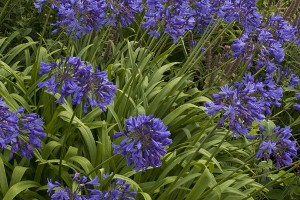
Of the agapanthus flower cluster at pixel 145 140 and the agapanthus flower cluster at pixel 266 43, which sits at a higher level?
the agapanthus flower cluster at pixel 266 43

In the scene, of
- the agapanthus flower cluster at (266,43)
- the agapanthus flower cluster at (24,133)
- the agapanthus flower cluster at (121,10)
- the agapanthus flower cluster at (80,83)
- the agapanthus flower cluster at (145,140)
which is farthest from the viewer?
the agapanthus flower cluster at (121,10)

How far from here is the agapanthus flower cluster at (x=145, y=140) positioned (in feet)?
8.02

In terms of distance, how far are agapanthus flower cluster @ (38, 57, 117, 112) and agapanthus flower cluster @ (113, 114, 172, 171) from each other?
1.11ft

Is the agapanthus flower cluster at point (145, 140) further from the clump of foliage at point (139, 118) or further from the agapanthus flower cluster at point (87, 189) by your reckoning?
the agapanthus flower cluster at point (87, 189)

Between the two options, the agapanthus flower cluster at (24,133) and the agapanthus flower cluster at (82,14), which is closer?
the agapanthus flower cluster at (24,133)

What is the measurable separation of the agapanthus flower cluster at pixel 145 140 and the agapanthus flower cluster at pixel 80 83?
0.34 metres

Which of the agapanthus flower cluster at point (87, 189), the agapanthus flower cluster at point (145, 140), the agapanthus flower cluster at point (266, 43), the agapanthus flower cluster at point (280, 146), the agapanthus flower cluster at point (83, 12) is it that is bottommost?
the agapanthus flower cluster at point (87, 189)

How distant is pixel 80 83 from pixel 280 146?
4.01 ft

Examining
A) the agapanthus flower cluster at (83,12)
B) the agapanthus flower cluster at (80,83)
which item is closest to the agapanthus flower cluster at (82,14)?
the agapanthus flower cluster at (83,12)

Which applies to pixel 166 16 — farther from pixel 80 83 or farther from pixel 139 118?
pixel 139 118

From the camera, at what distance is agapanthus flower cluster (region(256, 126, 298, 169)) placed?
3.11 m

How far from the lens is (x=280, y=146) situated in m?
3.15

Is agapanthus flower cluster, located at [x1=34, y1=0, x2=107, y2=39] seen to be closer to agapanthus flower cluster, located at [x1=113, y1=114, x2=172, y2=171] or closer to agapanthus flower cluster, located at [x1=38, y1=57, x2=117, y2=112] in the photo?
agapanthus flower cluster, located at [x1=38, y1=57, x2=117, y2=112]

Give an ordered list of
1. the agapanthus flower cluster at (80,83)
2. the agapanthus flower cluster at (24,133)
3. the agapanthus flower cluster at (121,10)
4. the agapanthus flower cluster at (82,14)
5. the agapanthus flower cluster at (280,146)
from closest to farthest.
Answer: the agapanthus flower cluster at (24,133)
the agapanthus flower cluster at (80,83)
the agapanthus flower cluster at (280,146)
the agapanthus flower cluster at (82,14)
the agapanthus flower cluster at (121,10)
